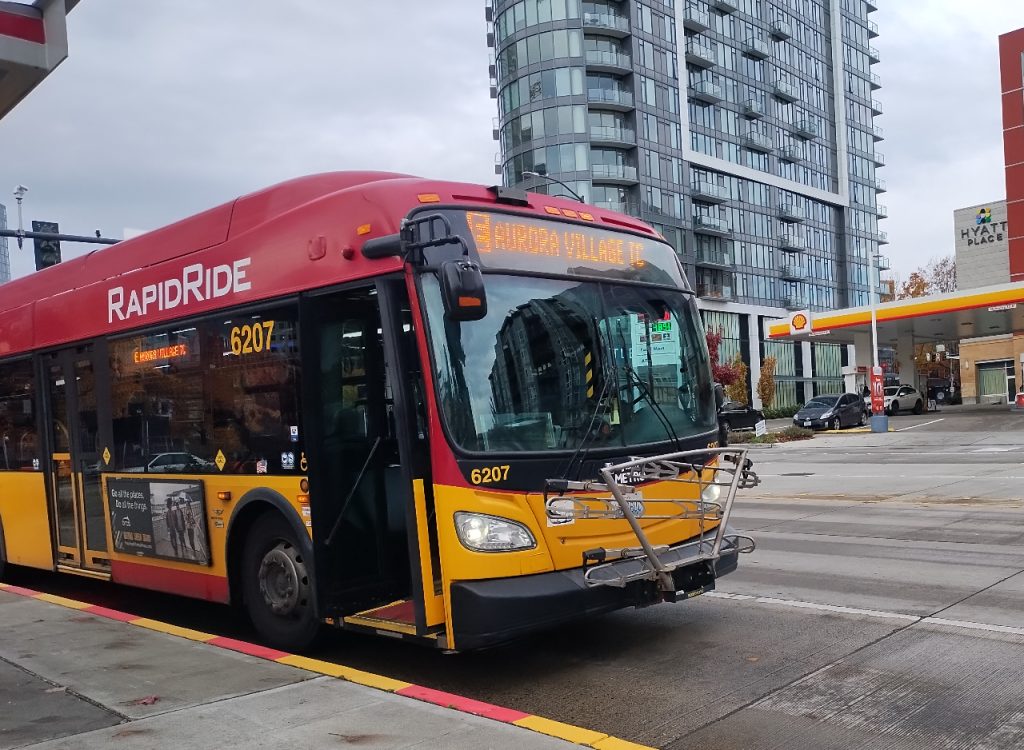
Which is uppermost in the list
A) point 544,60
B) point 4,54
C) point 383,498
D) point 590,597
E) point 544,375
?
point 544,60

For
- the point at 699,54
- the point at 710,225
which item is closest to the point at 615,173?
the point at 710,225

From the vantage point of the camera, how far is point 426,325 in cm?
→ 563

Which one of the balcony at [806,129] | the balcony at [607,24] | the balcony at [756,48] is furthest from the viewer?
the balcony at [806,129]

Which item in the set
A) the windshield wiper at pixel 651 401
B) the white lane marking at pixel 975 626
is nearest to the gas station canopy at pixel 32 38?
the windshield wiper at pixel 651 401

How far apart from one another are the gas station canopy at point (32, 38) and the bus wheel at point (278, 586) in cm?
334

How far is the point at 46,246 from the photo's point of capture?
1878 centimetres

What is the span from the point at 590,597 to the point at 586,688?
556 mm

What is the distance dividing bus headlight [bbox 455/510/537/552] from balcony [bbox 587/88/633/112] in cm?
6576

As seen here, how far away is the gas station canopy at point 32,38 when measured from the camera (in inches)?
197

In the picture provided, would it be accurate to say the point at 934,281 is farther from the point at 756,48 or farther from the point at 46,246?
the point at 46,246

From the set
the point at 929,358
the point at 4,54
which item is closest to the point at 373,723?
the point at 4,54

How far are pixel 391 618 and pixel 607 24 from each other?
224 feet

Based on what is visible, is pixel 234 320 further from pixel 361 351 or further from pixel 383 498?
pixel 383 498

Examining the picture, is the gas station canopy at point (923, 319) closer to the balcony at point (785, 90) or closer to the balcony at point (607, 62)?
the balcony at point (607, 62)
